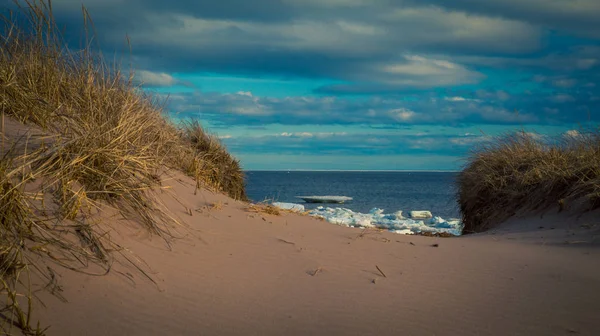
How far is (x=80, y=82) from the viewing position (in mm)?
5480

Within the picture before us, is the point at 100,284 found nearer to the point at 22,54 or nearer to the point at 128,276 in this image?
the point at 128,276

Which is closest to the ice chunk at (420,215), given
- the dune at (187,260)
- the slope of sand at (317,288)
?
the dune at (187,260)

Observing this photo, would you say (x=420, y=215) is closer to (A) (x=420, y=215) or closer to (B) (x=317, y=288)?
(A) (x=420, y=215)

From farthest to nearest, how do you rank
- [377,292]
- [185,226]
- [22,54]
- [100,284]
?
[22,54] → [185,226] → [377,292] → [100,284]

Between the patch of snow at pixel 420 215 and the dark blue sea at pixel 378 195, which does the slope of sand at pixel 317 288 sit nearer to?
the dark blue sea at pixel 378 195

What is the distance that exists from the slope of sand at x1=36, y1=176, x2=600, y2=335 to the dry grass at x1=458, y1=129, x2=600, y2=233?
2.83 m

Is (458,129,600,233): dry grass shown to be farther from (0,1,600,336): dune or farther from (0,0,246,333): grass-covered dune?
(0,0,246,333): grass-covered dune

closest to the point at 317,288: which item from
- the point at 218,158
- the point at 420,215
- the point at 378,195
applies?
the point at 218,158

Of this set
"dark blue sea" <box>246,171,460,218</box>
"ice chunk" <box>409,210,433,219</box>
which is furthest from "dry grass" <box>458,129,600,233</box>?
"ice chunk" <box>409,210,433,219</box>

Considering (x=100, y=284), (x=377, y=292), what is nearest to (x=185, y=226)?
(x=100, y=284)

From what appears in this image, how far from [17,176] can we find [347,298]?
257 centimetres

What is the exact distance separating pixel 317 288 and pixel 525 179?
630cm

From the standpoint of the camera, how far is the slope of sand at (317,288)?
2967mm

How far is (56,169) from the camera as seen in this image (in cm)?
392
